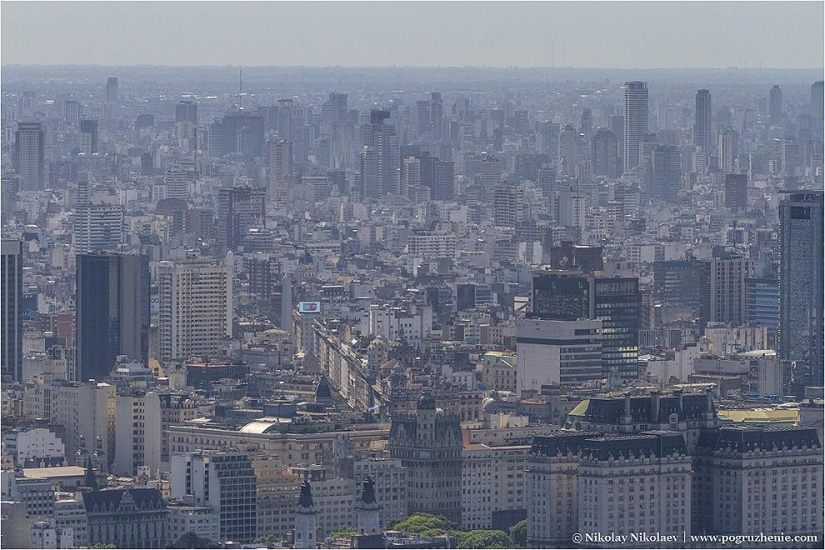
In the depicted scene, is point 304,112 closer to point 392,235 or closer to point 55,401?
point 392,235

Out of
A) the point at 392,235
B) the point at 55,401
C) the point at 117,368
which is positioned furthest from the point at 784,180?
the point at 55,401

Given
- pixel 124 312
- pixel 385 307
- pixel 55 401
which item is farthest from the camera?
pixel 385 307

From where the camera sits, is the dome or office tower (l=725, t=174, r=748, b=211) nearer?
the dome

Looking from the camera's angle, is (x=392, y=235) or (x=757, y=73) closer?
(x=757, y=73)

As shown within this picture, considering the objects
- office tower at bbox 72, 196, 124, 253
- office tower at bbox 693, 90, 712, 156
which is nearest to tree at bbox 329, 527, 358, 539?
office tower at bbox 72, 196, 124, 253

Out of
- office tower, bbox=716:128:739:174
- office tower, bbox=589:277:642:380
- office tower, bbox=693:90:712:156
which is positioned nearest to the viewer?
office tower, bbox=589:277:642:380

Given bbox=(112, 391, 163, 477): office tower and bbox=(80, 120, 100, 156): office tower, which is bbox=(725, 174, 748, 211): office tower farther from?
bbox=(112, 391, 163, 477): office tower
